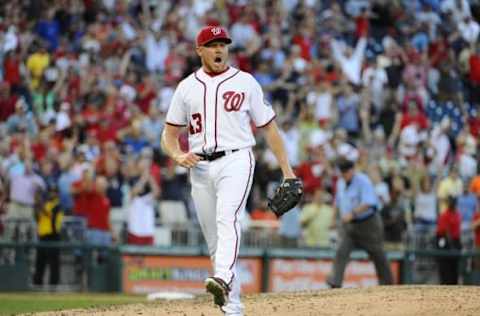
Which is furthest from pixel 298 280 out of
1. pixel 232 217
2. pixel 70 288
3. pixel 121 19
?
pixel 232 217

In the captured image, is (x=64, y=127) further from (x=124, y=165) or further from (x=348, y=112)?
(x=348, y=112)

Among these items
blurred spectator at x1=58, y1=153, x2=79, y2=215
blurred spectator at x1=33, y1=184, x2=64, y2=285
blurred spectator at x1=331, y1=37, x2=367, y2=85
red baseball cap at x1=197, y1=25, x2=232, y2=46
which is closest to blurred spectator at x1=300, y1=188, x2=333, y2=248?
blurred spectator at x1=58, y1=153, x2=79, y2=215

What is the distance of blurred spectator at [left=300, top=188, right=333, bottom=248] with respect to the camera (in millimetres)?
19844

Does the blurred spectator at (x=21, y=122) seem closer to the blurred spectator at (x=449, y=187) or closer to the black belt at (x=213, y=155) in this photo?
the blurred spectator at (x=449, y=187)

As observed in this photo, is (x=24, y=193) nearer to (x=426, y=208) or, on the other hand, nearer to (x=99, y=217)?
(x=99, y=217)

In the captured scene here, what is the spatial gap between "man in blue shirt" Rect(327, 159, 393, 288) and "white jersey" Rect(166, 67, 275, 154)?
6367 millimetres

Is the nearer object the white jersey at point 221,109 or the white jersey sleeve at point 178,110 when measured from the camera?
the white jersey at point 221,109

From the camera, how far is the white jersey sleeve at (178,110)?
34.1ft

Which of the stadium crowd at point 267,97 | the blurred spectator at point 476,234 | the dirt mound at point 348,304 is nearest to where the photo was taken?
the dirt mound at point 348,304

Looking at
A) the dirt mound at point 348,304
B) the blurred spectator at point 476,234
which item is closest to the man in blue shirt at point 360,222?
the blurred spectator at point 476,234

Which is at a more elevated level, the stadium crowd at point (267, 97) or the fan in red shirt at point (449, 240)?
the stadium crowd at point (267, 97)

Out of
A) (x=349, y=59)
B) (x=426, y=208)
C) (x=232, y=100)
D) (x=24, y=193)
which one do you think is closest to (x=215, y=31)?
(x=232, y=100)

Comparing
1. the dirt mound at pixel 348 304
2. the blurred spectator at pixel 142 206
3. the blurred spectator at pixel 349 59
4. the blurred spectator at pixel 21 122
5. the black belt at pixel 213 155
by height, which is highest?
the blurred spectator at pixel 349 59

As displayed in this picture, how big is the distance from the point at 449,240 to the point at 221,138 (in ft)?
34.8
